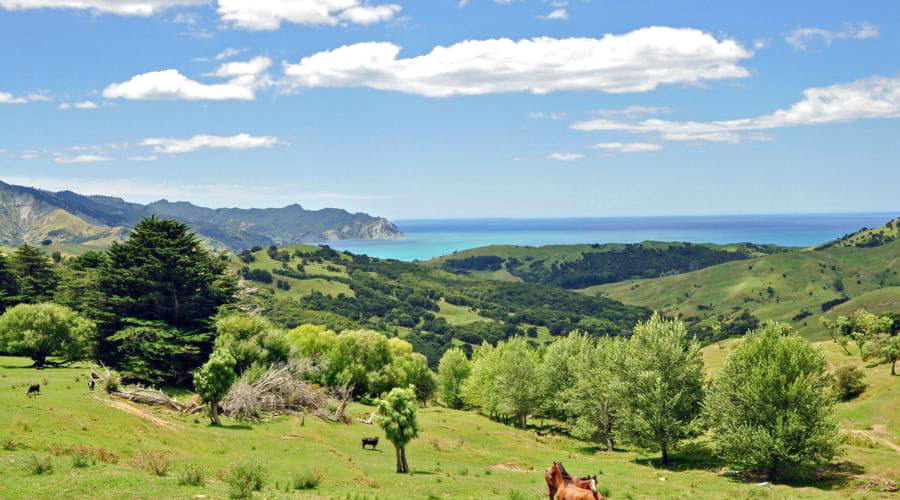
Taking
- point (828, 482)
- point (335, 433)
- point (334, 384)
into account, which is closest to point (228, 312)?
point (334, 384)

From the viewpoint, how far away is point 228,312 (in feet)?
247

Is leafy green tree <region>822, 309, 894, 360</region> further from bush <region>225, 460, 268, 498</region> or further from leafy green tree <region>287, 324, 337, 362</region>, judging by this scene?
bush <region>225, 460, 268, 498</region>

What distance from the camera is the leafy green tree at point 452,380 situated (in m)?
106

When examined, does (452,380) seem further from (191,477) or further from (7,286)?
(191,477)

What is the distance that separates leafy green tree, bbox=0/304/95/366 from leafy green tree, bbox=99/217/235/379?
7.51 ft

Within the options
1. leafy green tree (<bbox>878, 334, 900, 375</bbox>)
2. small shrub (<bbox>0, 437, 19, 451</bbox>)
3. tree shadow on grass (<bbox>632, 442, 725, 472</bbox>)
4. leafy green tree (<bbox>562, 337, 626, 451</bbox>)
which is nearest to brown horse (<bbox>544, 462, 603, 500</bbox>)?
small shrub (<bbox>0, 437, 19, 451</bbox>)

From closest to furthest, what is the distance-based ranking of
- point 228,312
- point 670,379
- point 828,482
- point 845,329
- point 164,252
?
point 828,482, point 670,379, point 164,252, point 228,312, point 845,329

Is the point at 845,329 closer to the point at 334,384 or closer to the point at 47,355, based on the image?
the point at 334,384

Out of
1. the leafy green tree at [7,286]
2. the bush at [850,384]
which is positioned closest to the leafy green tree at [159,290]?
the leafy green tree at [7,286]

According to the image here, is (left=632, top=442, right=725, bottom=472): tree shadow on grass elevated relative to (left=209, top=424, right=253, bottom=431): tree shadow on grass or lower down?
lower down

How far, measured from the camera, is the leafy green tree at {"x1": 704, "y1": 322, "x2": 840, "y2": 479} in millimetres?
42875

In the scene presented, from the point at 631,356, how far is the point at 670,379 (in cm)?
383

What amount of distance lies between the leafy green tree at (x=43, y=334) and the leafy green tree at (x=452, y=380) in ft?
185

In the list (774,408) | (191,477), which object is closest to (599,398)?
(774,408)
